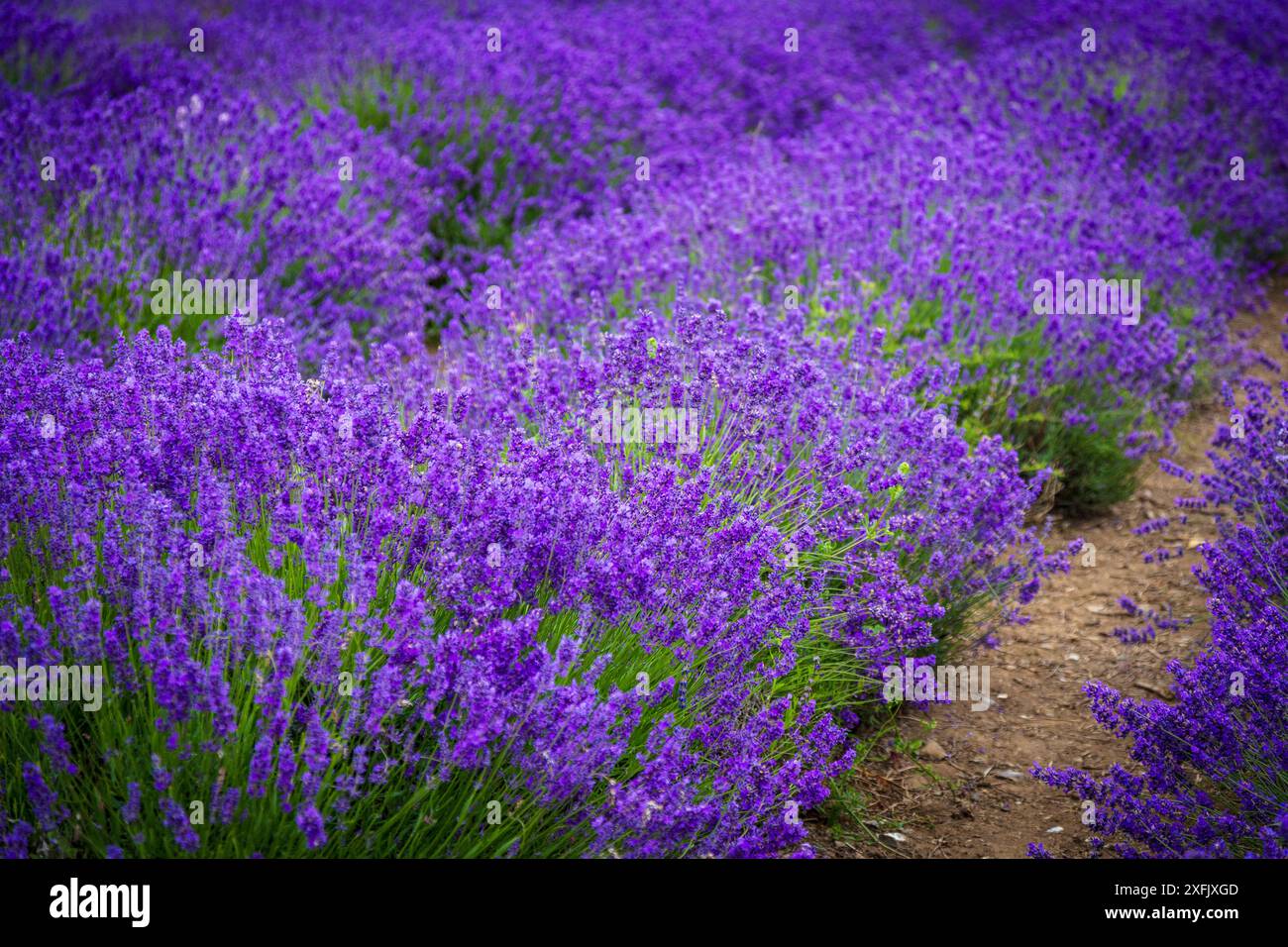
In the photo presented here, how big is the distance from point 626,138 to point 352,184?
2022 millimetres

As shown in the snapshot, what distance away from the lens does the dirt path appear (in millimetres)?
2896

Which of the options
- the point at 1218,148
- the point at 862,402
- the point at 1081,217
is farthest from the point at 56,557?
the point at 1218,148

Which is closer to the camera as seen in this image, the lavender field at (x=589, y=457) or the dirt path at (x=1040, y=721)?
the lavender field at (x=589, y=457)

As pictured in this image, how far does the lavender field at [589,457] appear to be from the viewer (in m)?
2.04

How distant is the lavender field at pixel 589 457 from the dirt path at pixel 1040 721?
27 mm

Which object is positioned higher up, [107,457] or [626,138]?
[626,138]

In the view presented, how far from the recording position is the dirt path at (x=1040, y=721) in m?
2.90

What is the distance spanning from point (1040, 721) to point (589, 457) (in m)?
1.71

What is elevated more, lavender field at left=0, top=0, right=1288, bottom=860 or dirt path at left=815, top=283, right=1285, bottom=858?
lavender field at left=0, top=0, right=1288, bottom=860

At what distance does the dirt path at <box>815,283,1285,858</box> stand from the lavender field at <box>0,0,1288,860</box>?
0.03m

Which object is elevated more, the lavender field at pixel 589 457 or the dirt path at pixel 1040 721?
the lavender field at pixel 589 457

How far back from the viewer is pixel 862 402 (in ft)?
11.0

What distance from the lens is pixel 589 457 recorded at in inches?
108

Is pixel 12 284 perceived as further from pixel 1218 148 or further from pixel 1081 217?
pixel 1218 148
